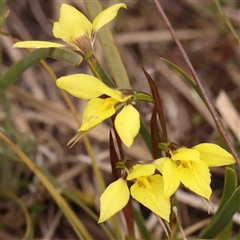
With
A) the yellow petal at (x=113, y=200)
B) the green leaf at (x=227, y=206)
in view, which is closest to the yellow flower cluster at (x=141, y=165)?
the yellow petal at (x=113, y=200)

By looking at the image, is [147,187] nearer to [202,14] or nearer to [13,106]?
[13,106]

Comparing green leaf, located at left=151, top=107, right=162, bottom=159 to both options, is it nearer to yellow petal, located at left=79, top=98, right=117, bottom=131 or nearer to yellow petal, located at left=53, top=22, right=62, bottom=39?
yellow petal, located at left=79, top=98, right=117, bottom=131

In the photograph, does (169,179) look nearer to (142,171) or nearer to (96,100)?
(142,171)

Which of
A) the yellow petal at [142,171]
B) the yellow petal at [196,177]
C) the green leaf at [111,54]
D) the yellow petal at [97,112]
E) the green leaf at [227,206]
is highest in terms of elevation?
the green leaf at [111,54]

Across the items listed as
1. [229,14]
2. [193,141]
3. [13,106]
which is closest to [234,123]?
[193,141]

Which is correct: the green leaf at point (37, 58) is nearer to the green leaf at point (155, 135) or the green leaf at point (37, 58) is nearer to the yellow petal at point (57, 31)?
the yellow petal at point (57, 31)

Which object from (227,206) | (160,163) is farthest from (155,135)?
(227,206)

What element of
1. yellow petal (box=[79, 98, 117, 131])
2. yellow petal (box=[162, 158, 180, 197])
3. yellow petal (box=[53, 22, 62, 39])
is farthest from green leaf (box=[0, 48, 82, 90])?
yellow petal (box=[162, 158, 180, 197])
